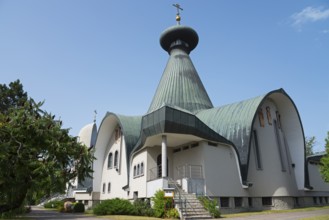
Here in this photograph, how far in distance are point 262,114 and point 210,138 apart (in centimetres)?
757

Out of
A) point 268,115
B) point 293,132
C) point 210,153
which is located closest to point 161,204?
point 210,153

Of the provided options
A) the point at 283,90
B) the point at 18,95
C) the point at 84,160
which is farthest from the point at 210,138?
the point at 18,95

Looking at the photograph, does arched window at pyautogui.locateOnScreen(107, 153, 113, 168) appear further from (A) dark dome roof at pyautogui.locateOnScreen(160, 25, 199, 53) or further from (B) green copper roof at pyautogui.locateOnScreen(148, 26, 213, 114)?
(A) dark dome roof at pyautogui.locateOnScreen(160, 25, 199, 53)

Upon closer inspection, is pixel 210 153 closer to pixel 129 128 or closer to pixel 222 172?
pixel 222 172

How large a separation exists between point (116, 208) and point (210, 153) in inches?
303

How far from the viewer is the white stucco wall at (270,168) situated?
74.3ft

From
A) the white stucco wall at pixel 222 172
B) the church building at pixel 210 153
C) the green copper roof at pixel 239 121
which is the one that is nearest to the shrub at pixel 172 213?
the church building at pixel 210 153

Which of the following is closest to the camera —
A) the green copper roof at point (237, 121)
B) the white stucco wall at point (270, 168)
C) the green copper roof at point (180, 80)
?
the green copper roof at point (237, 121)

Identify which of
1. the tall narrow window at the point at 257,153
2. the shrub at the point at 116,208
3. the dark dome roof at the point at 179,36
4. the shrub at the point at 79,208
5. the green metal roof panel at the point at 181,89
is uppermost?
the dark dome roof at the point at 179,36

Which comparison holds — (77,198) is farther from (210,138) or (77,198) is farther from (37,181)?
(37,181)

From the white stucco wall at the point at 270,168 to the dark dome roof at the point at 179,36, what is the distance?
62.2 feet

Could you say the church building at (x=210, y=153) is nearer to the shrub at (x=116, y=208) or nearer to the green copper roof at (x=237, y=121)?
the green copper roof at (x=237, y=121)

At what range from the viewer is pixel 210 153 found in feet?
66.4

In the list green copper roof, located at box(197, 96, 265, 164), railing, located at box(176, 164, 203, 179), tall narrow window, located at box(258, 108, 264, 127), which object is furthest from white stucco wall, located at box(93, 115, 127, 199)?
tall narrow window, located at box(258, 108, 264, 127)
